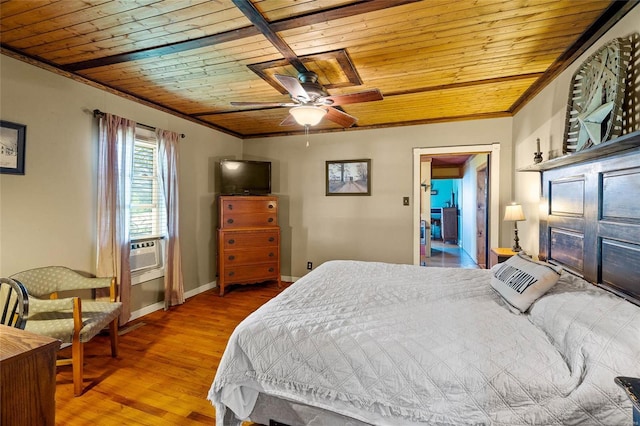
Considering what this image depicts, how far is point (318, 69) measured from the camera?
251 centimetres

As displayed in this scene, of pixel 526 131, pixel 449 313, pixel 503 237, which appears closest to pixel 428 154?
pixel 526 131

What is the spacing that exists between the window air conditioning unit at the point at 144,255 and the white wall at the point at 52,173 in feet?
0.81

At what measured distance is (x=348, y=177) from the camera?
14.7 feet

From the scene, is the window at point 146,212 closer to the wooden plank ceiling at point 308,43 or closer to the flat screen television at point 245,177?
the wooden plank ceiling at point 308,43

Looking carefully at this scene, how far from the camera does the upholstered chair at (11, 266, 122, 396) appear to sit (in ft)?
6.51

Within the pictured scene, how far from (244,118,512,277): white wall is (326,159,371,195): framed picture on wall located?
0.08 metres

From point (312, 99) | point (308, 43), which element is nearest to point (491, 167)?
point (312, 99)

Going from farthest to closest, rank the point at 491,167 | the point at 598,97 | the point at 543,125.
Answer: the point at 491,167 < the point at 543,125 < the point at 598,97

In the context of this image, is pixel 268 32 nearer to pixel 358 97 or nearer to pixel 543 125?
Answer: pixel 358 97

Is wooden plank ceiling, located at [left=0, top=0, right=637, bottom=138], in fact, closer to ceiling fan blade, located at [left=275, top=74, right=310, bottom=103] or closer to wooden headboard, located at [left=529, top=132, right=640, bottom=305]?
ceiling fan blade, located at [left=275, top=74, right=310, bottom=103]

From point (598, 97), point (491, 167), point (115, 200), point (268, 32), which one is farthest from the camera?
point (491, 167)

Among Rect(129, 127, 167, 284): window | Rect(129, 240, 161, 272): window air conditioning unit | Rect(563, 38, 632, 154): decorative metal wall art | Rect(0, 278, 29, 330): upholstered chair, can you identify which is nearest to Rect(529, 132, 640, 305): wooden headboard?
Rect(563, 38, 632, 154): decorative metal wall art

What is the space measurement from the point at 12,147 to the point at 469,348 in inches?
134

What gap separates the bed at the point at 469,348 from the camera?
1.09m
